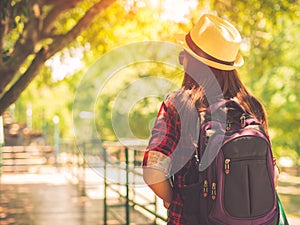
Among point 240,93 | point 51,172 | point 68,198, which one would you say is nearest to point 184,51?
point 240,93

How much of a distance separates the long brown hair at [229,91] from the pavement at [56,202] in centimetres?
551

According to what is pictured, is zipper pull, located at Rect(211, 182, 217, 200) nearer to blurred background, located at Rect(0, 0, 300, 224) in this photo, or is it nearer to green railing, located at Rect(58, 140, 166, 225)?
blurred background, located at Rect(0, 0, 300, 224)

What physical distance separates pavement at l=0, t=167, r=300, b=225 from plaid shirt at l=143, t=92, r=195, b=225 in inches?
218

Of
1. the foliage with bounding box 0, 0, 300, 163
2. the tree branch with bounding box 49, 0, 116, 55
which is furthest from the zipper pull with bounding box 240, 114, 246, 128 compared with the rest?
the tree branch with bounding box 49, 0, 116, 55

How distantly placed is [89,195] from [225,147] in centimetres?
1016

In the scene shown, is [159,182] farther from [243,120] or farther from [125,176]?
[125,176]

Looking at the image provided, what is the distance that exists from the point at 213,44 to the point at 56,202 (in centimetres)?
907

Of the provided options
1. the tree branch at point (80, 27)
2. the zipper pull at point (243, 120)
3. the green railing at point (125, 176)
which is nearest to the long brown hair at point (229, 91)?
the zipper pull at point (243, 120)

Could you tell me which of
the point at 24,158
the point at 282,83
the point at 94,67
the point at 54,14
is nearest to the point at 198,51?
the point at 94,67

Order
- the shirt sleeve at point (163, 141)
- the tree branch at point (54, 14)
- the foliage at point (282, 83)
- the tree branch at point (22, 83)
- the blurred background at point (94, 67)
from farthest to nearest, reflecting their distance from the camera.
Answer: the foliage at point (282, 83)
the tree branch at point (54, 14)
the blurred background at point (94, 67)
the tree branch at point (22, 83)
the shirt sleeve at point (163, 141)

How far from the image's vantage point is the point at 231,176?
7.21 ft

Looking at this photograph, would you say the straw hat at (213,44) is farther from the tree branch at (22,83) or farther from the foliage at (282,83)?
the foliage at (282,83)

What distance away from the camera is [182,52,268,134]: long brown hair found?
2.38m

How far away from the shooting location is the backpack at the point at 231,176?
7.18 feet
